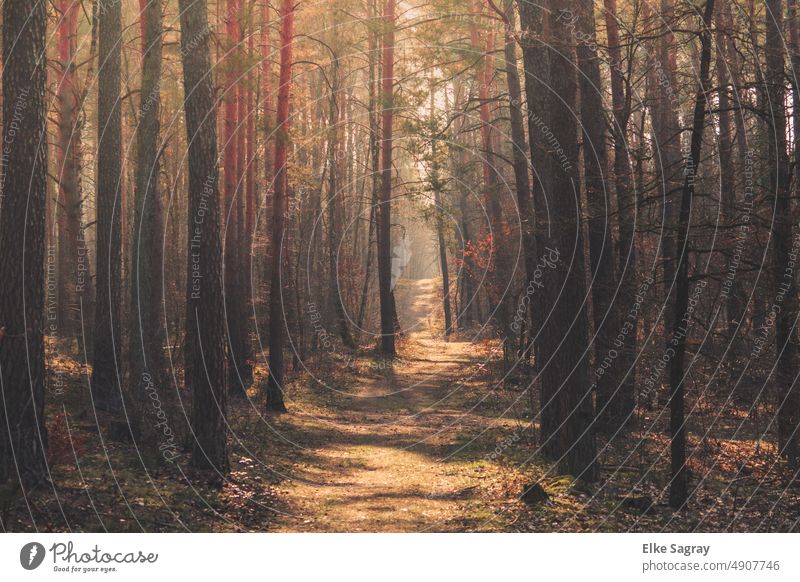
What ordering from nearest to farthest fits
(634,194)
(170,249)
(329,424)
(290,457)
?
(634,194) → (290,457) → (329,424) → (170,249)

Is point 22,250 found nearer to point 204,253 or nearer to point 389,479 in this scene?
point 204,253

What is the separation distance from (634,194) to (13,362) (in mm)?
7783

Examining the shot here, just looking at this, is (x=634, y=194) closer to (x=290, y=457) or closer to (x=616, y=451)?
(x=616, y=451)

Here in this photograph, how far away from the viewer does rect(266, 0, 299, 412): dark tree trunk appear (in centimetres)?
1852

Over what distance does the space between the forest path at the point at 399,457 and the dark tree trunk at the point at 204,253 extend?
1.43m

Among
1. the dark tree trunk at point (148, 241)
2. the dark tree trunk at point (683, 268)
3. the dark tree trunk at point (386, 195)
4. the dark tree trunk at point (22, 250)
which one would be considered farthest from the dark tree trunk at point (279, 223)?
the dark tree trunk at point (683, 268)

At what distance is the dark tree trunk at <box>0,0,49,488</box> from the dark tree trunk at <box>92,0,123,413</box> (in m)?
6.04

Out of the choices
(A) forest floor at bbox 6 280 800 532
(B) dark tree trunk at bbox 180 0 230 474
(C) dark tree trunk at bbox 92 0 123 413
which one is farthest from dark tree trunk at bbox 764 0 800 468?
(C) dark tree trunk at bbox 92 0 123 413

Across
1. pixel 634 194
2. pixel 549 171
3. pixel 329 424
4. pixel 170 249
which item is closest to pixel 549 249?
pixel 549 171

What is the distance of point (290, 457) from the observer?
14297 millimetres

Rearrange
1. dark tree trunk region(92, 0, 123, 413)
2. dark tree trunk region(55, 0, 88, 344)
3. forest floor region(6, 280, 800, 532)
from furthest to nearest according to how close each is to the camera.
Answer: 1. dark tree trunk region(55, 0, 88, 344)
2. dark tree trunk region(92, 0, 123, 413)
3. forest floor region(6, 280, 800, 532)

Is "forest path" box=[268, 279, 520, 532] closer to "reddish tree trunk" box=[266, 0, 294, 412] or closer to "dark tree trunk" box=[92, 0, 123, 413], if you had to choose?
"reddish tree trunk" box=[266, 0, 294, 412]

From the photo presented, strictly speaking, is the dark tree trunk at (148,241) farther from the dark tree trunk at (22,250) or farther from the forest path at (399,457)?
the dark tree trunk at (22,250)

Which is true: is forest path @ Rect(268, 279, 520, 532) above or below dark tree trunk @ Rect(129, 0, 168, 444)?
below
